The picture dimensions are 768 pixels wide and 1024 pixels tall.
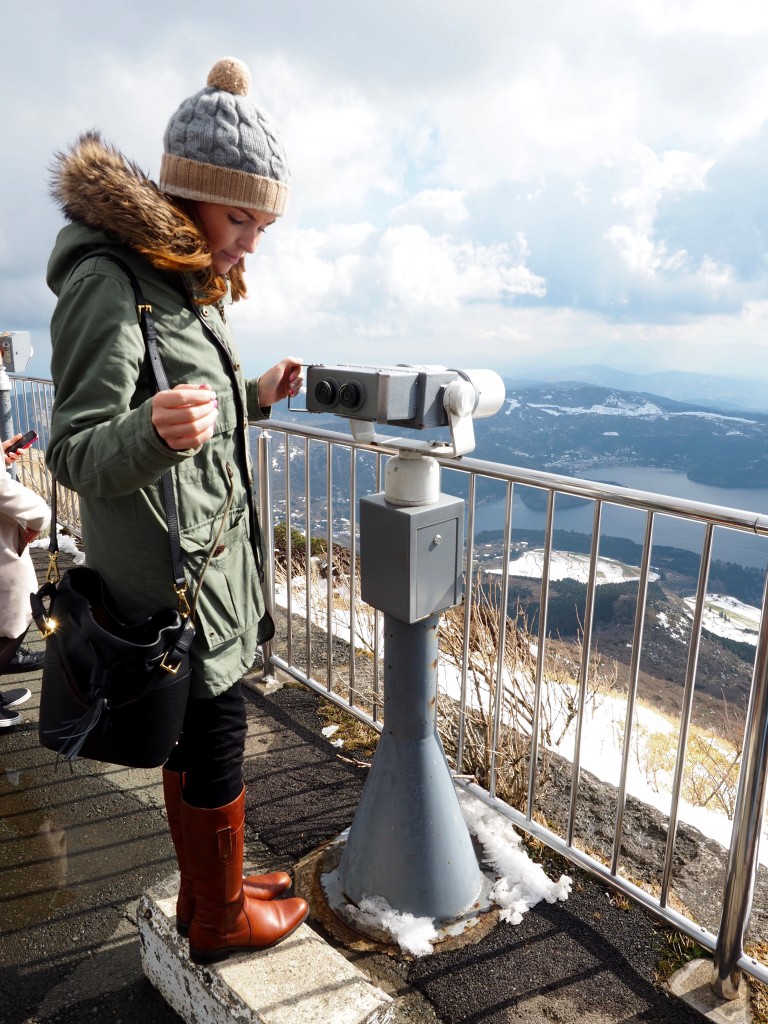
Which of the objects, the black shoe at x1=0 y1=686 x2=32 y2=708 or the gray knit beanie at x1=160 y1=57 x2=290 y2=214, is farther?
the black shoe at x1=0 y1=686 x2=32 y2=708

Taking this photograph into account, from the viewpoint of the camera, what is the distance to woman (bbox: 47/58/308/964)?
1.29 meters

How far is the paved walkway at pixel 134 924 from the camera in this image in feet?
6.17

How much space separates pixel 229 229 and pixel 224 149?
0.52ft

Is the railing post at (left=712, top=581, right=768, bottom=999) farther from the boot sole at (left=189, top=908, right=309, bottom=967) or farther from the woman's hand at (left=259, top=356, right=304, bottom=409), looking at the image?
the woman's hand at (left=259, top=356, right=304, bottom=409)

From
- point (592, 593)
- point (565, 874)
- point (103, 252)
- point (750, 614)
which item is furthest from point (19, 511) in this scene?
point (750, 614)

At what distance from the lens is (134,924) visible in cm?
213

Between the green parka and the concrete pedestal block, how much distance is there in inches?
29.7

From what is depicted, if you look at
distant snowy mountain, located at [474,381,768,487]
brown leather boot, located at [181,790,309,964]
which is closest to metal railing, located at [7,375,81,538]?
brown leather boot, located at [181,790,309,964]

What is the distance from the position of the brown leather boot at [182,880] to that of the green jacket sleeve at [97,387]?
0.85 m

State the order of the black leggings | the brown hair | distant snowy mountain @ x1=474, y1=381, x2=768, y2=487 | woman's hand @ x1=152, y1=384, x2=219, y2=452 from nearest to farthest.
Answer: woman's hand @ x1=152, y1=384, x2=219, y2=452 → the brown hair → the black leggings → distant snowy mountain @ x1=474, y1=381, x2=768, y2=487

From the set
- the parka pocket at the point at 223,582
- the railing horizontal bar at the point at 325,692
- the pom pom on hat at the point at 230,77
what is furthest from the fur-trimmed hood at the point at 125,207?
the railing horizontal bar at the point at 325,692

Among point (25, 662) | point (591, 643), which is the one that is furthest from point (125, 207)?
point (25, 662)

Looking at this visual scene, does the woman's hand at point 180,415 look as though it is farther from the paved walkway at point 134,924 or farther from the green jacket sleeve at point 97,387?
the paved walkway at point 134,924

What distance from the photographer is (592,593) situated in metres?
2.25
